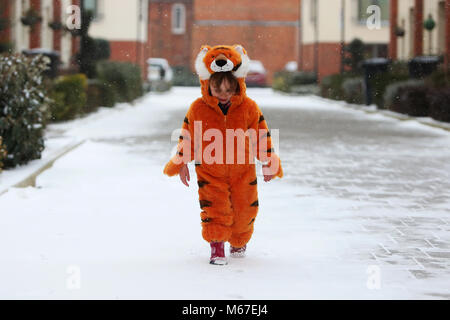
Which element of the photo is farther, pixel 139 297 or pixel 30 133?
pixel 30 133

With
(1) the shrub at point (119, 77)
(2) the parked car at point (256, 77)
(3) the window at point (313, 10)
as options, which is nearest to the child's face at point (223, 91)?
(1) the shrub at point (119, 77)

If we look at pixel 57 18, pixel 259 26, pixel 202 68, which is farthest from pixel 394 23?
pixel 202 68

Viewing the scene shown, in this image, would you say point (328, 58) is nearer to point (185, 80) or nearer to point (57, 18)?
point (185, 80)

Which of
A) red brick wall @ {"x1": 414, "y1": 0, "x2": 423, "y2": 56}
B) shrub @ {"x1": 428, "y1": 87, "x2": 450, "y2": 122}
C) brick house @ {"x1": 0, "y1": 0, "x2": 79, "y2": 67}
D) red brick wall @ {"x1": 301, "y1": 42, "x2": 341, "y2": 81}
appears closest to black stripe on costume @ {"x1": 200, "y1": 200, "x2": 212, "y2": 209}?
shrub @ {"x1": 428, "y1": 87, "x2": 450, "y2": 122}

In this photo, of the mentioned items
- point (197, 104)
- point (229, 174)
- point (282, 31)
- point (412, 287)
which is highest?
point (282, 31)

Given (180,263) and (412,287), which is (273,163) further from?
(412,287)

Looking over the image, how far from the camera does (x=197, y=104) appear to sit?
243 inches

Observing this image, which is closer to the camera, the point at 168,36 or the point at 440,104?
the point at 440,104

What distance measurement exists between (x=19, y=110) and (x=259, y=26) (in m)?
48.8

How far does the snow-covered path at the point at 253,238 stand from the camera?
5539 mm

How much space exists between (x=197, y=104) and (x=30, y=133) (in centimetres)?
546

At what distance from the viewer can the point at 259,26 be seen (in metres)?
59.0

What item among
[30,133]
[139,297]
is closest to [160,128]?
[30,133]

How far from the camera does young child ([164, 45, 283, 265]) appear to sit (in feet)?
20.0
